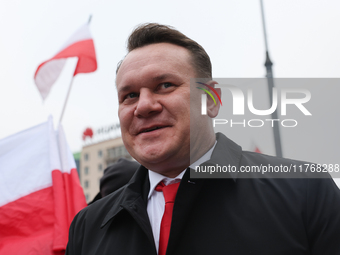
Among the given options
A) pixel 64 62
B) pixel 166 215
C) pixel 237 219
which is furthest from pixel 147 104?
pixel 64 62

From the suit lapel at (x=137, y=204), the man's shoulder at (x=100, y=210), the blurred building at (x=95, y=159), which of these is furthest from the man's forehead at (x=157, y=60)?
the blurred building at (x=95, y=159)

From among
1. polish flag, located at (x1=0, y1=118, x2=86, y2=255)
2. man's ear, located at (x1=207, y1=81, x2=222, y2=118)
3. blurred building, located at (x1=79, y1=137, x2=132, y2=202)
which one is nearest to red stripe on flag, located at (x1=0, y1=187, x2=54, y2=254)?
polish flag, located at (x1=0, y1=118, x2=86, y2=255)

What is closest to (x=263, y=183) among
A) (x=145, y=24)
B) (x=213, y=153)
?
(x=213, y=153)

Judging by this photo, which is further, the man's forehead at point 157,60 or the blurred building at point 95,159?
the blurred building at point 95,159

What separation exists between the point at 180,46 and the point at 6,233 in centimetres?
223

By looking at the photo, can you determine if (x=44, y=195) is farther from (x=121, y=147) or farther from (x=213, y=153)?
(x=121, y=147)

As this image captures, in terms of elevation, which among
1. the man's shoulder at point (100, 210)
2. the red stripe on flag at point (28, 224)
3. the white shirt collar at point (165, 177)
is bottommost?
Result: the red stripe on flag at point (28, 224)

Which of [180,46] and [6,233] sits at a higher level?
[180,46]

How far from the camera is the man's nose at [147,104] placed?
1.65 meters

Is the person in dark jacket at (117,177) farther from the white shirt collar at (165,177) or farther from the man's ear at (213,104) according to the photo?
the man's ear at (213,104)

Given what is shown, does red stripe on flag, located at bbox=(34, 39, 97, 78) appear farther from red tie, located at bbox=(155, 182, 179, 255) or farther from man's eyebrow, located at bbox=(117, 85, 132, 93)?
red tie, located at bbox=(155, 182, 179, 255)

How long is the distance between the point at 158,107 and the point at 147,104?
6 cm

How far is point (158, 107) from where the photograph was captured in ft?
5.42

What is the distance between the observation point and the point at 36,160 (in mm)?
3322
